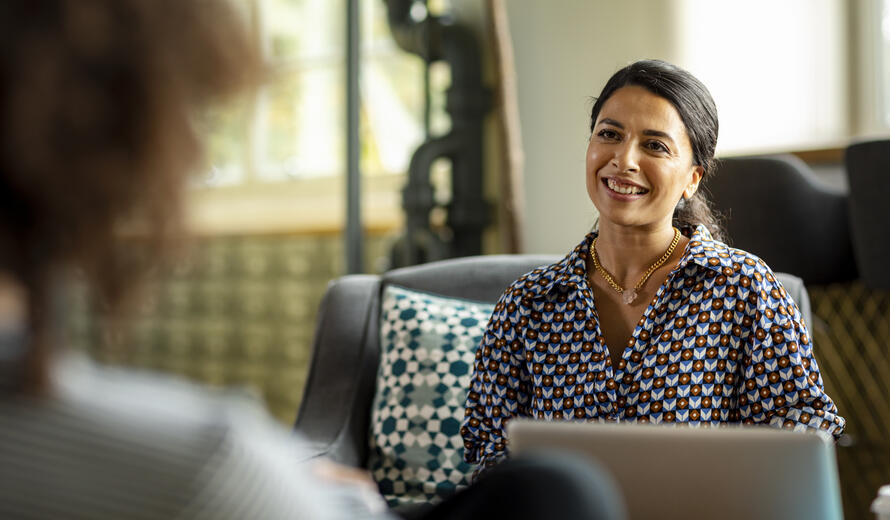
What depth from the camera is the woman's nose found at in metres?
1.51

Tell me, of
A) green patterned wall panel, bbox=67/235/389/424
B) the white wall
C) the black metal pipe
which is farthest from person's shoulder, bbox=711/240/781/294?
green patterned wall panel, bbox=67/235/389/424

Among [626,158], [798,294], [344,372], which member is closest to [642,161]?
[626,158]

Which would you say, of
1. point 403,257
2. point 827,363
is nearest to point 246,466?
point 827,363

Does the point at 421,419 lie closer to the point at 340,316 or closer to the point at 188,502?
the point at 340,316

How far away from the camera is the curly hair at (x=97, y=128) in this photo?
0.49 m

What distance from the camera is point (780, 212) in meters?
2.34

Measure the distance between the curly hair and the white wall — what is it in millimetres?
2230

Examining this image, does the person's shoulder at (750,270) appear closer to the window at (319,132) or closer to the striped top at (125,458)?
the striped top at (125,458)

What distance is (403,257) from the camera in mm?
3705

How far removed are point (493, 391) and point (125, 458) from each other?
1084mm

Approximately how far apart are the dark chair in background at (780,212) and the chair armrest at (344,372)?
101cm

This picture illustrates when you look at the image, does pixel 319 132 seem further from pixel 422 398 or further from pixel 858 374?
pixel 422 398

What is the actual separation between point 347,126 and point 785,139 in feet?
5.82

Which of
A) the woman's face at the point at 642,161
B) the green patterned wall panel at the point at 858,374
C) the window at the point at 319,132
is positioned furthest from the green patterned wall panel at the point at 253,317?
the woman's face at the point at 642,161
